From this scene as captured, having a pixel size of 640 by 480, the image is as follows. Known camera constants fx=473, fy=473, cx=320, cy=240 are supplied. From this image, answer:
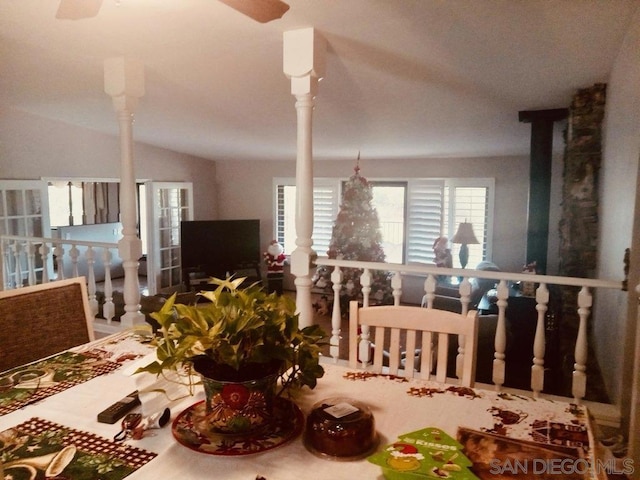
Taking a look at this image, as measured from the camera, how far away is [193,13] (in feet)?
8.14

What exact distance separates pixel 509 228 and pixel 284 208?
3288 millimetres

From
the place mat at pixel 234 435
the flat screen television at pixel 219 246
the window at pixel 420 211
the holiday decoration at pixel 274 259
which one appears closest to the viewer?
the place mat at pixel 234 435

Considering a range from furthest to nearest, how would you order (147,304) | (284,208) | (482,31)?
(284,208) < (147,304) < (482,31)

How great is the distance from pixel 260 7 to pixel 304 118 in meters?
0.95

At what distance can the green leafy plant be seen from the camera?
1.07 meters

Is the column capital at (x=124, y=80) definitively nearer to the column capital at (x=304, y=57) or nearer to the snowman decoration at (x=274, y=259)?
the column capital at (x=304, y=57)

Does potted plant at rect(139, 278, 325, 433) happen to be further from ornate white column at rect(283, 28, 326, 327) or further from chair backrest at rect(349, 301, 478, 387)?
ornate white column at rect(283, 28, 326, 327)

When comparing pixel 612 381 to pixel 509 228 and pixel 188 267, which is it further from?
pixel 188 267

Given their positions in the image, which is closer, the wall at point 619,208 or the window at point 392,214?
the wall at point 619,208

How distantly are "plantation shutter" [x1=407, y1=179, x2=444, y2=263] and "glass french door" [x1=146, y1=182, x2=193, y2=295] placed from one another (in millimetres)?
3261

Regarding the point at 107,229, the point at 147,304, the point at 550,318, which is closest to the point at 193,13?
the point at 147,304

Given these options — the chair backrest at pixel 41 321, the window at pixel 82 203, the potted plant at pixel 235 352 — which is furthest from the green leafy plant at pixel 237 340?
the window at pixel 82 203

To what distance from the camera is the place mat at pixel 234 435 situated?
1049 mm

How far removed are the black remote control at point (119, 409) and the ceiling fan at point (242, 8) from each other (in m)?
1.33
